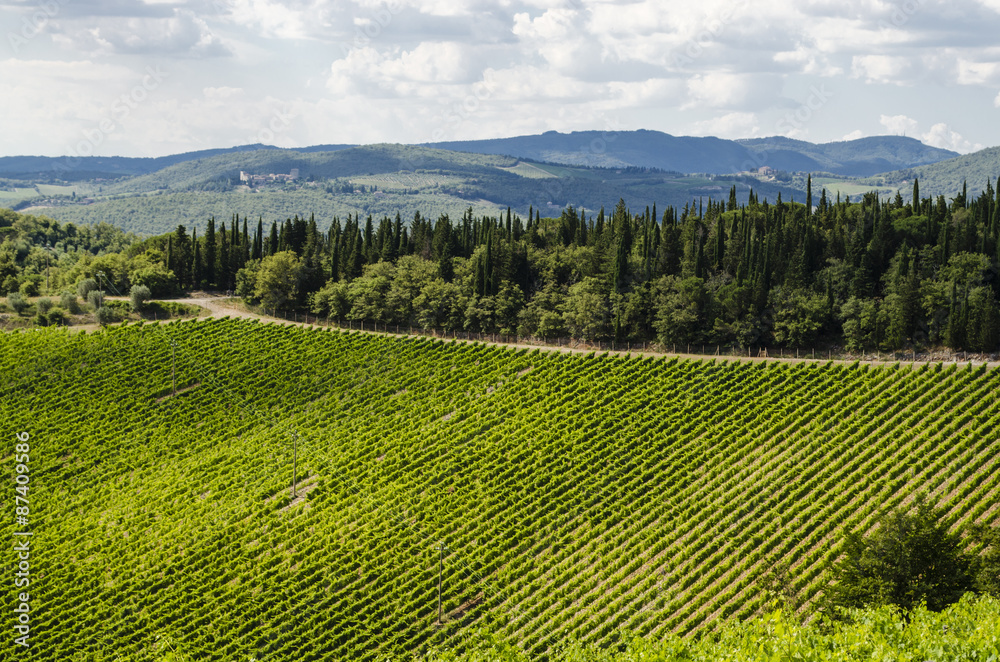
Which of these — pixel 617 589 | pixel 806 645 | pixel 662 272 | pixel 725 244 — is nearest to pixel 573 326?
pixel 662 272

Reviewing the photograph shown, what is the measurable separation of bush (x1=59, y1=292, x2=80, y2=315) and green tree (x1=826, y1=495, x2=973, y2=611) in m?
81.1

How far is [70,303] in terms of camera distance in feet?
305

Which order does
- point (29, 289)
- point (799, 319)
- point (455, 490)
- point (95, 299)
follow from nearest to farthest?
point (455, 490)
point (799, 319)
point (95, 299)
point (29, 289)

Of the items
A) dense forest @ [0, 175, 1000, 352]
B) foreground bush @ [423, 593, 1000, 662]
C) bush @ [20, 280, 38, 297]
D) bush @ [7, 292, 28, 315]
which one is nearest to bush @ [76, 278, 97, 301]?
dense forest @ [0, 175, 1000, 352]

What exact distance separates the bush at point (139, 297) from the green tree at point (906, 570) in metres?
75.6

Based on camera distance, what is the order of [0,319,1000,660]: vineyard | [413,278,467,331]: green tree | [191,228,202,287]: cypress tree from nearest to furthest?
[0,319,1000,660]: vineyard < [413,278,467,331]: green tree < [191,228,202,287]: cypress tree

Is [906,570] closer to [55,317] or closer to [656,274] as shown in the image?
[656,274]

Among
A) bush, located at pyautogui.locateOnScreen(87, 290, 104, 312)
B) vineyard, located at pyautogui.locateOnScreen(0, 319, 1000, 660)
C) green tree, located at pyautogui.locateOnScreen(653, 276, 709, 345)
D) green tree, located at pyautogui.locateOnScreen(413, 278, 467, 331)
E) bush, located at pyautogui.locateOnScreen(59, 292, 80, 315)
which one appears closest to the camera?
vineyard, located at pyautogui.locateOnScreen(0, 319, 1000, 660)

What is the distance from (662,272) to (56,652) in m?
58.9

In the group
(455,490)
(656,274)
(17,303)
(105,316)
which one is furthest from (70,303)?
(656,274)

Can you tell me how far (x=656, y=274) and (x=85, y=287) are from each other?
2361 inches

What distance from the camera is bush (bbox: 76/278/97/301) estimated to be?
96188mm

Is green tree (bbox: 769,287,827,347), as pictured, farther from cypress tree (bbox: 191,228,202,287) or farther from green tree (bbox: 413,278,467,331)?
cypress tree (bbox: 191,228,202,287)

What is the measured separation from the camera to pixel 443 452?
61.0 meters
